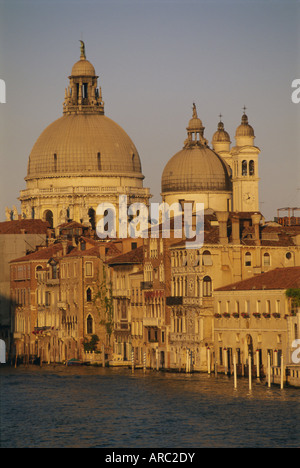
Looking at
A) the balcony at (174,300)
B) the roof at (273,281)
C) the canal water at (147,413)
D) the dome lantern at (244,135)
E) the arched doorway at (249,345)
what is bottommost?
the canal water at (147,413)

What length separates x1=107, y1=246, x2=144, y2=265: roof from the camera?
113750mm

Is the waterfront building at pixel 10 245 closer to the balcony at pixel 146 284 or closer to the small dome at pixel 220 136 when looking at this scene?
the small dome at pixel 220 136

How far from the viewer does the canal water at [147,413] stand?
7169 cm

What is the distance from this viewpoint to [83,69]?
171750 mm

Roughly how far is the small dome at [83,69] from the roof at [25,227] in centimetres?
1976

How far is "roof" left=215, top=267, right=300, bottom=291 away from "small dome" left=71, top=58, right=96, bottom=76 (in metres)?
75.3

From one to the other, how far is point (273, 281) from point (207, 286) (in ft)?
22.7

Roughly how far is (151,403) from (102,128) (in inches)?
3401

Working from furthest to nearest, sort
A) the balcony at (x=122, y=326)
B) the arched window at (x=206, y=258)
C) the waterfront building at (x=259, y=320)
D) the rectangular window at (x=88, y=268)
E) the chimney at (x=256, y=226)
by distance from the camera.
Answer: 1. the rectangular window at (x=88, y=268)
2. the balcony at (x=122, y=326)
3. the chimney at (x=256, y=226)
4. the arched window at (x=206, y=258)
5. the waterfront building at (x=259, y=320)

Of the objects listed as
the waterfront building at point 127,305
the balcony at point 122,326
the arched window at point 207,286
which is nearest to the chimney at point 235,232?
the arched window at point 207,286

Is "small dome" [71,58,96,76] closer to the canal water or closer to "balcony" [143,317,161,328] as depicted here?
"balcony" [143,317,161,328]

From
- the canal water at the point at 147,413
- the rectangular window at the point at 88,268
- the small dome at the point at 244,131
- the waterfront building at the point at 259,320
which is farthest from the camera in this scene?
the small dome at the point at 244,131

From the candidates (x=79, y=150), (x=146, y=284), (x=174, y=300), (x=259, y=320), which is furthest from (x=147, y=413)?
(x=79, y=150)
